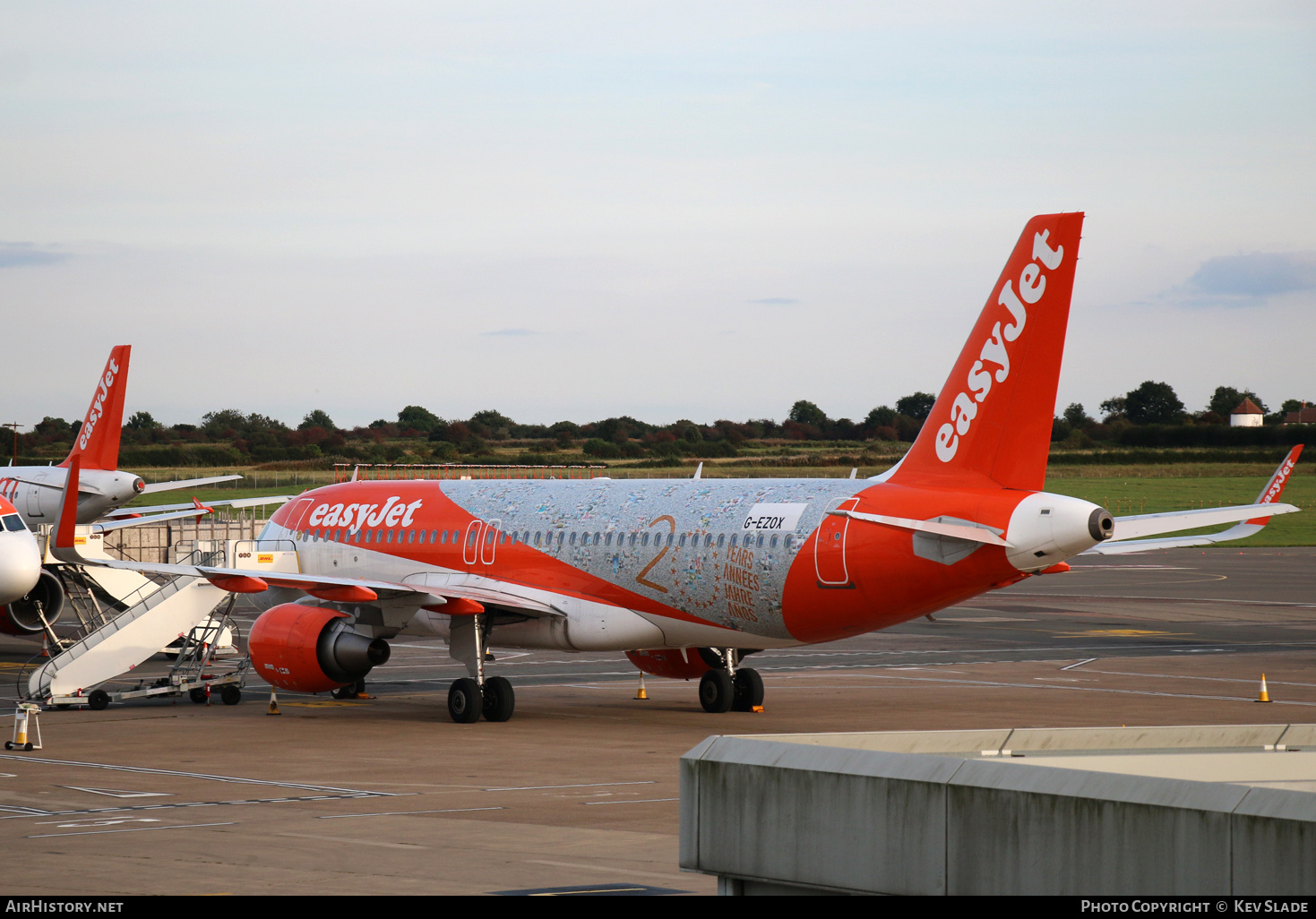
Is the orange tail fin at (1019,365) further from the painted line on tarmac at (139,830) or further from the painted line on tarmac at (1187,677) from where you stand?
the painted line on tarmac at (1187,677)

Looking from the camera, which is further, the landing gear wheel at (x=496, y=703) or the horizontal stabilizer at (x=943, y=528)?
the landing gear wheel at (x=496, y=703)

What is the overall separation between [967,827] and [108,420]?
1770 inches

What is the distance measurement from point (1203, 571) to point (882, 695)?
45.3 m

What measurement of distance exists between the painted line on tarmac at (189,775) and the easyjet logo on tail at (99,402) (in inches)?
1060

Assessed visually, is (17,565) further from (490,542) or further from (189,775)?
(189,775)

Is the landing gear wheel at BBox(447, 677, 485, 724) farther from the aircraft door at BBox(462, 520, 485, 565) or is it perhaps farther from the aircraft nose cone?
the aircraft nose cone

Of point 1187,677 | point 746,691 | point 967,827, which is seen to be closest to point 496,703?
point 746,691

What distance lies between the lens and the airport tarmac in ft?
51.1

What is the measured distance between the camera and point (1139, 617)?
52094 millimetres

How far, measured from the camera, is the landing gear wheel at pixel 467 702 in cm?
2894

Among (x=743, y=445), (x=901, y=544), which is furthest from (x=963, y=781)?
(x=743, y=445)

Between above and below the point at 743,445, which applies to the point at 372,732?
below

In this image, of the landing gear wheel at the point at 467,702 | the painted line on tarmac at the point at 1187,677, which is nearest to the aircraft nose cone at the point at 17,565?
the landing gear wheel at the point at 467,702

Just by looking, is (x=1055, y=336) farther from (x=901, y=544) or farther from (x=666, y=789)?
(x=666, y=789)
